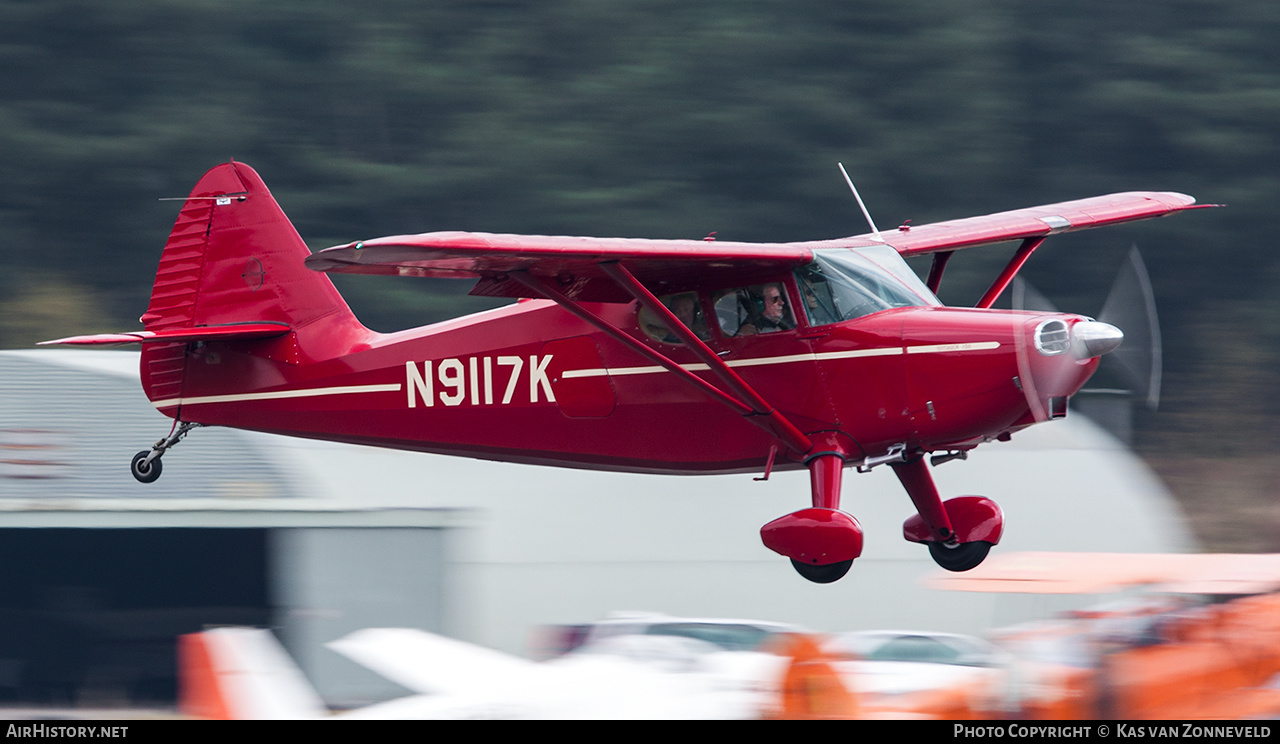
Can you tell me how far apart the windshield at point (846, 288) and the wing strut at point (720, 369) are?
24.1 inches

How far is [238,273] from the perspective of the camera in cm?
1112

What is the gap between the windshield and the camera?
29.9 feet

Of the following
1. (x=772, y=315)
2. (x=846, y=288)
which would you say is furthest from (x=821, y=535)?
(x=846, y=288)

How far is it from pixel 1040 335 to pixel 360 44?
21.1 metres

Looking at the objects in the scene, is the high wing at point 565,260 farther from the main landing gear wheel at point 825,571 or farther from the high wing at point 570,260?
the main landing gear wheel at point 825,571

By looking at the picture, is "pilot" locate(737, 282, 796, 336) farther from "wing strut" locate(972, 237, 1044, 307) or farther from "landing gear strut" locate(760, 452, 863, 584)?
"wing strut" locate(972, 237, 1044, 307)

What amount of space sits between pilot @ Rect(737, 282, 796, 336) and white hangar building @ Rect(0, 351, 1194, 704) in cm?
489

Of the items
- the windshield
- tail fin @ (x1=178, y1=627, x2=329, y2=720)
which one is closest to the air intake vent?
the windshield

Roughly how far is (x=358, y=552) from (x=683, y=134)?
1370cm

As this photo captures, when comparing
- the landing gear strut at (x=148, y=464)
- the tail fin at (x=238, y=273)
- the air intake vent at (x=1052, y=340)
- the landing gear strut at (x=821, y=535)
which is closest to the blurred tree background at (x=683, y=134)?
the tail fin at (x=238, y=273)

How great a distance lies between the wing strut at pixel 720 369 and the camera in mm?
8891

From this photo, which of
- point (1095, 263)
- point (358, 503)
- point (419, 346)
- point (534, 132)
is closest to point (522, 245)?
point (419, 346)

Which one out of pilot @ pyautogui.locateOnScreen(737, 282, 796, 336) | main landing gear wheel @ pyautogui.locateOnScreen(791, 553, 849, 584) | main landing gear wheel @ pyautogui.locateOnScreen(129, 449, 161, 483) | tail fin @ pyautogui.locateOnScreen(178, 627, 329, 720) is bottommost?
tail fin @ pyautogui.locateOnScreen(178, 627, 329, 720)

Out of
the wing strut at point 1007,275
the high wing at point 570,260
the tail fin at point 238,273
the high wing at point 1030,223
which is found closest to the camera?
the high wing at point 570,260
